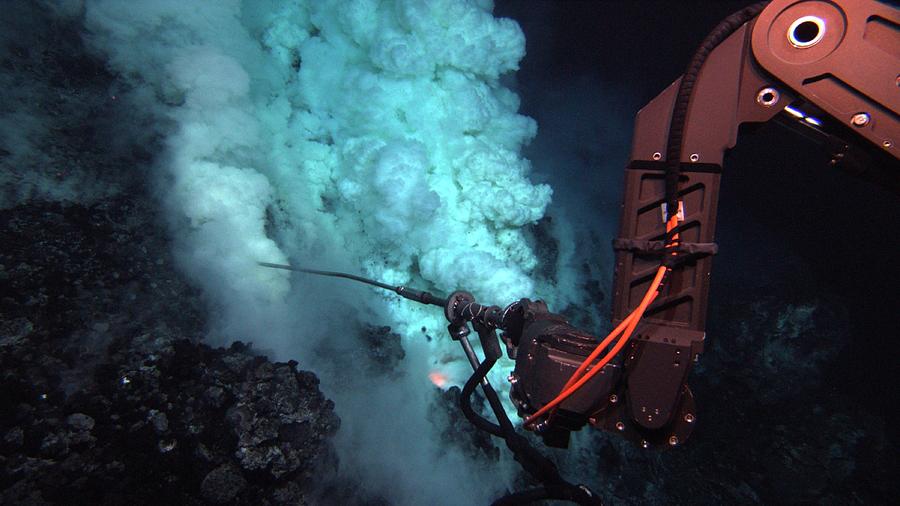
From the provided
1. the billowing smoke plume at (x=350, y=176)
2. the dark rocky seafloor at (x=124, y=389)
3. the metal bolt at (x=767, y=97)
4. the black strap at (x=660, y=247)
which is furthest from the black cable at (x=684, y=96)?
the billowing smoke plume at (x=350, y=176)

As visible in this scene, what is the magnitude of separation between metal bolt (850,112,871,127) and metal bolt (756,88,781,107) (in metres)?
0.31

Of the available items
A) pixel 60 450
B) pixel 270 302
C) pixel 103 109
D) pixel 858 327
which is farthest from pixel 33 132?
pixel 858 327

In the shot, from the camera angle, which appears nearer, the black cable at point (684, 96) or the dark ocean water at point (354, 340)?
the black cable at point (684, 96)

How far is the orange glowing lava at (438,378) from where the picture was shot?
897 cm

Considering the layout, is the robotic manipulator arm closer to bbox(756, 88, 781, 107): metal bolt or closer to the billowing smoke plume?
bbox(756, 88, 781, 107): metal bolt

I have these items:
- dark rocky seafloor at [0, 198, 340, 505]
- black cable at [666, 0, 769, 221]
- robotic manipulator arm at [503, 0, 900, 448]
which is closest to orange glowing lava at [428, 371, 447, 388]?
dark rocky seafloor at [0, 198, 340, 505]

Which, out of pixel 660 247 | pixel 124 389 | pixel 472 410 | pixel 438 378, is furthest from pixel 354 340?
pixel 660 247

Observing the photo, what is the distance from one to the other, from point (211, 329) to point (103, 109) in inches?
183

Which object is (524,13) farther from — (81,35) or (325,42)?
(81,35)

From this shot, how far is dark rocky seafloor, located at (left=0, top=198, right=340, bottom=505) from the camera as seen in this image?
4422 mm

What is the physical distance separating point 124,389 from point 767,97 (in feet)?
23.1

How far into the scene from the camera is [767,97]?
1979 millimetres

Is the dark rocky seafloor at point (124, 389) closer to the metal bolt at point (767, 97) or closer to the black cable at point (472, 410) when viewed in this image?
the black cable at point (472, 410)

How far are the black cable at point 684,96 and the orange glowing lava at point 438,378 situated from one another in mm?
7762
